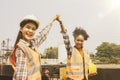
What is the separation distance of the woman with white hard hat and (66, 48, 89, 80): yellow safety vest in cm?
134

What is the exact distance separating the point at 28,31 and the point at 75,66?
156 centimetres

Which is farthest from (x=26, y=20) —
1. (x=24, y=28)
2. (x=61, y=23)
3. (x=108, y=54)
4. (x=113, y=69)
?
(x=108, y=54)

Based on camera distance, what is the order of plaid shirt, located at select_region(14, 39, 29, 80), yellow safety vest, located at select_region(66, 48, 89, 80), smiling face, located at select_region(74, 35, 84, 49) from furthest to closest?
smiling face, located at select_region(74, 35, 84, 49), yellow safety vest, located at select_region(66, 48, 89, 80), plaid shirt, located at select_region(14, 39, 29, 80)

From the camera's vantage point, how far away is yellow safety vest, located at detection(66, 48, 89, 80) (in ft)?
12.9

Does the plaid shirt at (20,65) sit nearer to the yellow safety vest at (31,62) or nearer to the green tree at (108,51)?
the yellow safety vest at (31,62)

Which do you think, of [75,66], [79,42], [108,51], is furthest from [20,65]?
[108,51]

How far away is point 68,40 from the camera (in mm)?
4164

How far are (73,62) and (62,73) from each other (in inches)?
17.7

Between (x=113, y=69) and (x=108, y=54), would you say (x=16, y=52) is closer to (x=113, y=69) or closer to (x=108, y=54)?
(x=113, y=69)

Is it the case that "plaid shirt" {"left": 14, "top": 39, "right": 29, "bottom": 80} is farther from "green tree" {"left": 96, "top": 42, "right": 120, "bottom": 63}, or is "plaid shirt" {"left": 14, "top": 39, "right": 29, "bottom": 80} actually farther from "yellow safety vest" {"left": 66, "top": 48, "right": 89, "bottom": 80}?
"green tree" {"left": 96, "top": 42, "right": 120, "bottom": 63}

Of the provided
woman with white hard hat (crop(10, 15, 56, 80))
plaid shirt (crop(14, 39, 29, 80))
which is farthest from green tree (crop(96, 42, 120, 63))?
plaid shirt (crop(14, 39, 29, 80))

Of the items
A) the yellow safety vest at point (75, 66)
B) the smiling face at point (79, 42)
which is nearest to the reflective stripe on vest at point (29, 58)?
the yellow safety vest at point (75, 66)

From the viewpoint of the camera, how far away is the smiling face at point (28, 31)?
2527mm

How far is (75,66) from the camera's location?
395 centimetres
